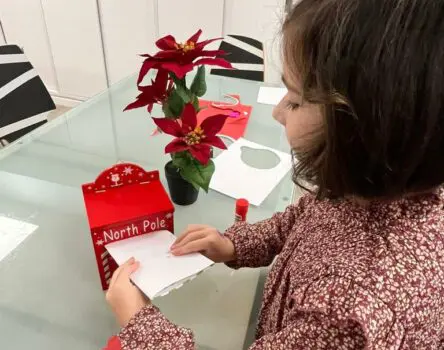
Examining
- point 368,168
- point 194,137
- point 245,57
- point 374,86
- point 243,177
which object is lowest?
point 243,177

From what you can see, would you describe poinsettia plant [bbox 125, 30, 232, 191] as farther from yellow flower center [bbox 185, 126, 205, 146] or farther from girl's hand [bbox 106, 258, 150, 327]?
girl's hand [bbox 106, 258, 150, 327]

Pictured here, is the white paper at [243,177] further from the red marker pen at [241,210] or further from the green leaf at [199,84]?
the green leaf at [199,84]

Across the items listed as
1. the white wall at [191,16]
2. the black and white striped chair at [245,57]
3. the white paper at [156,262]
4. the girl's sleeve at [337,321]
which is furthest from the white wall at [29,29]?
the girl's sleeve at [337,321]

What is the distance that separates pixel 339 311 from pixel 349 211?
0.53 ft

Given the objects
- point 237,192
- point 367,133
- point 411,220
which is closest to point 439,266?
point 411,220

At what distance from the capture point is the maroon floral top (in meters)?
0.44

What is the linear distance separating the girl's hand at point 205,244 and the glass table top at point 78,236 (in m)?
0.05

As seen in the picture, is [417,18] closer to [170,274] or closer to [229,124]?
[170,274]

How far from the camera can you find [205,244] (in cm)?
75

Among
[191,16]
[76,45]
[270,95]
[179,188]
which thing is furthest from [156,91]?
[76,45]

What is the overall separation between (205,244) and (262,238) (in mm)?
129

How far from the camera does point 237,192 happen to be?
3.41 ft

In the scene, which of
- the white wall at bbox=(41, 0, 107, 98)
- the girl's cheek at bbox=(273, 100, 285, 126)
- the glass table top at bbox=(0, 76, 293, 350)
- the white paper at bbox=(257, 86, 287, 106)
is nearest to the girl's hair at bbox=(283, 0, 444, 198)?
the girl's cheek at bbox=(273, 100, 285, 126)

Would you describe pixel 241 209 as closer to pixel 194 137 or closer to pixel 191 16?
pixel 194 137
